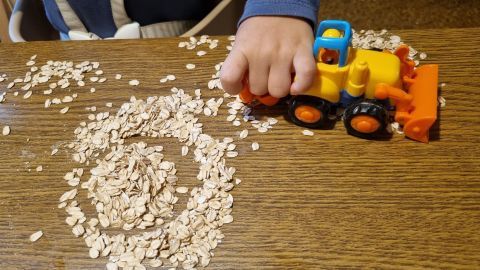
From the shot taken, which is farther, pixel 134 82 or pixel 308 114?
pixel 134 82

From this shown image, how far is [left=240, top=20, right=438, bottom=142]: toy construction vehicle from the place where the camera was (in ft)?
1.85

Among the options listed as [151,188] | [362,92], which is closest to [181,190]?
[151,188]

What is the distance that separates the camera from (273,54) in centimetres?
60

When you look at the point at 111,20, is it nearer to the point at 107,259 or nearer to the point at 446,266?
the point at 107,259

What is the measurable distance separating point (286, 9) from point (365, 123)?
0.21 m

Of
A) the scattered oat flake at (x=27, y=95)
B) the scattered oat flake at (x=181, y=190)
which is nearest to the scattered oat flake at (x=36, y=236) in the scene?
the scattered oat flake at (x=181, y=190)

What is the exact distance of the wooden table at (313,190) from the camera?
1.62 feet

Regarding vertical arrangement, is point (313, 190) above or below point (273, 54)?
below

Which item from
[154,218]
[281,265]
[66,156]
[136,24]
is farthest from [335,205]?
[136,24]

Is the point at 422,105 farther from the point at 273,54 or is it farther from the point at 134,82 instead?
the point at 134,82

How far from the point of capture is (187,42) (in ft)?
2.52

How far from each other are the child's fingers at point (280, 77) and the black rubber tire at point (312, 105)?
0.02m

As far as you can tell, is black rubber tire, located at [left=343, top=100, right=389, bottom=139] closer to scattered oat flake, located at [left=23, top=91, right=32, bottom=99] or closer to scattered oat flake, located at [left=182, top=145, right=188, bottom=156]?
scattered oat flake, located at [left=182, top=145, right=188, bottom=156]

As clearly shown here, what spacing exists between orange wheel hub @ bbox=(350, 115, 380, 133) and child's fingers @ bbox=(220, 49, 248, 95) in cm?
16
